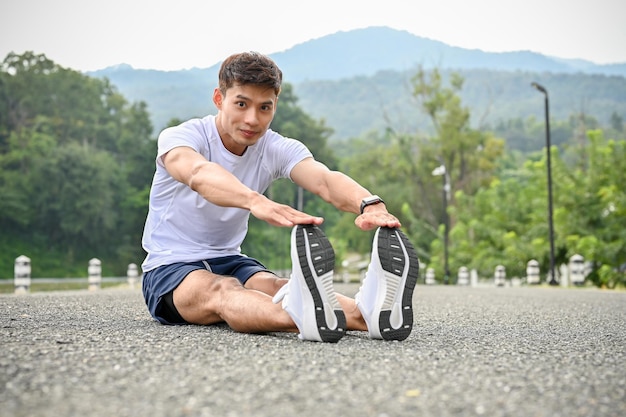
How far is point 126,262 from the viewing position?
159ft

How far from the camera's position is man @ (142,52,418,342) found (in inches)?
142

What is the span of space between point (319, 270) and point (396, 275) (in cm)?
40

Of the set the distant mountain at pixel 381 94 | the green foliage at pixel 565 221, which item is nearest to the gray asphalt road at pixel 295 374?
the green foliage at pixel 565 221

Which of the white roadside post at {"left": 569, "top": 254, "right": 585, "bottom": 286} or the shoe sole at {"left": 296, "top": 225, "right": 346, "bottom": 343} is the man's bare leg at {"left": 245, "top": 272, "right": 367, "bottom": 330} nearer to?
the shoe sole at {"left": 296, "top": 225, "right": 346, "bottom": 343}

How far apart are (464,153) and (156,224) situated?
4418cm

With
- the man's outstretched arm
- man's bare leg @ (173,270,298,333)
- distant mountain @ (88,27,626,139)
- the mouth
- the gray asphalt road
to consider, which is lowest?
the gray asphalt road

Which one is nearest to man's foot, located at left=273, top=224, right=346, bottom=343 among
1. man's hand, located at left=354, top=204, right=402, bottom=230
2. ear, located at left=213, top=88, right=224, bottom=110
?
man's hand, located at left=354, top=204, right=402, bottom=230

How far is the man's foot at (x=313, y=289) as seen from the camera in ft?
11.4

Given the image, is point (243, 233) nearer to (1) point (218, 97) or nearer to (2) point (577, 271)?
(1) point (218, 97)

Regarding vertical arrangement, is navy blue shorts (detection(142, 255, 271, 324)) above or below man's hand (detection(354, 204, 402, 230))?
below

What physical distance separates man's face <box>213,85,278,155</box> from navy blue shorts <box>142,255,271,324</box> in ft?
2.34

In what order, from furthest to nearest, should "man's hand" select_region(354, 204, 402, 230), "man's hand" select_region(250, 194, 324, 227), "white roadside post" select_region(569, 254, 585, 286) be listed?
"white roadside post" select_region(569, 254, 585, 286) → "man's hand" select_region(354, 204, 402, 230) → "man's hand" select_region(250, 194, 324, 227)

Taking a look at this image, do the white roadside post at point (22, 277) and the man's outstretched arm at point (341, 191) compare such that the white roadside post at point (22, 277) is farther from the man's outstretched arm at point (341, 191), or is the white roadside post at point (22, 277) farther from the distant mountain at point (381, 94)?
the distant mountain at point (381, 94)

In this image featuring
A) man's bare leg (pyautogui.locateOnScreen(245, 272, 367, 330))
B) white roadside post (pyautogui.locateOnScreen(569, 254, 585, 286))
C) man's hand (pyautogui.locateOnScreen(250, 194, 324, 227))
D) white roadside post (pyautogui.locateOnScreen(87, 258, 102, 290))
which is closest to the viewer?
man's hand (pyautogui.locateOnScreen(250, 194, 324, 227))
